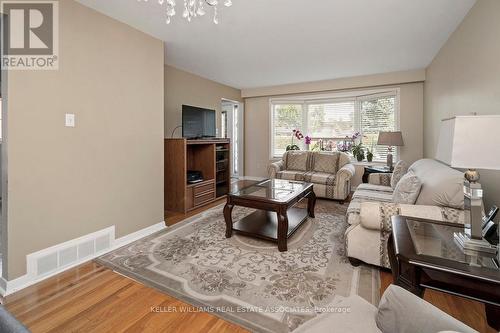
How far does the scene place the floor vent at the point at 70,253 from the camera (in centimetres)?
196

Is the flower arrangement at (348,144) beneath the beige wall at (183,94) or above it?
beneath

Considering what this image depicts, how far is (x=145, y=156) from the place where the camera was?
2.87 meters

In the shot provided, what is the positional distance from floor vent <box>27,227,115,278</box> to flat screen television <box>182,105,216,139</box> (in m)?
1.86

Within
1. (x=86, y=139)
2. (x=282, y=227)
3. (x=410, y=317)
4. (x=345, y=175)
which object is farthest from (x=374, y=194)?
(x=86, y=139)

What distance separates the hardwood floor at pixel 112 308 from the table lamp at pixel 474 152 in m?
0.68

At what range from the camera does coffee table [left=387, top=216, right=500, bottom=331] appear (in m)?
0.97

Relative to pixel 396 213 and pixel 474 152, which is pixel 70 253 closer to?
pixel 396 213

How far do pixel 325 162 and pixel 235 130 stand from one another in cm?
286

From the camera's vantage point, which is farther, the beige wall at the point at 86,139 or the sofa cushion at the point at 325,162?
the sofa cushion at the point at 325,162

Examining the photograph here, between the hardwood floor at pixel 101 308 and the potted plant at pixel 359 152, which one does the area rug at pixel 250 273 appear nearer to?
the hardwood floor at pixel 101 308

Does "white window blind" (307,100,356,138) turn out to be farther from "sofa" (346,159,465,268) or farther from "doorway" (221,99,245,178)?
"sofa" (346,159,465,268)

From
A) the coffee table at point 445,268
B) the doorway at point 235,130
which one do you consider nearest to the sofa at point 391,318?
the coffee table at point 445,268

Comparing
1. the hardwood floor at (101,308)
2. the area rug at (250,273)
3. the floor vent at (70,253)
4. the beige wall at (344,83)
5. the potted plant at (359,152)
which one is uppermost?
the beige wall at (344,83)

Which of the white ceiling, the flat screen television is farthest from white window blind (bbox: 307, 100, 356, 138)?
the flat screen television
